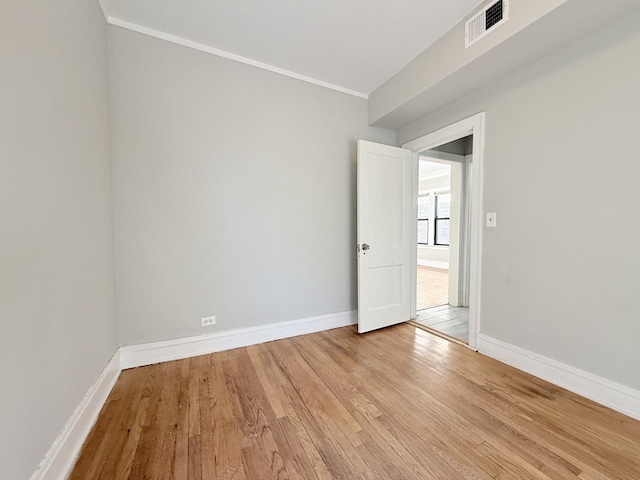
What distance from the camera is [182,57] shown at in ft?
6.76

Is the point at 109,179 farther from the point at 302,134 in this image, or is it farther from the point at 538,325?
the point at 538,325

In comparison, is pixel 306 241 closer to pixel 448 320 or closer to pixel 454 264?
pixel 448 320

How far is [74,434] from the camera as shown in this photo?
1.20m

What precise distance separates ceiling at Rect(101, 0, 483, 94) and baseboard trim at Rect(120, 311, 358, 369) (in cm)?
259

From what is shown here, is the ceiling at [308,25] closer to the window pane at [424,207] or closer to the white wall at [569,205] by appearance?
the white wall at [569,205]

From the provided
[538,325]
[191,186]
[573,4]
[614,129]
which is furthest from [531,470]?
[191,186]

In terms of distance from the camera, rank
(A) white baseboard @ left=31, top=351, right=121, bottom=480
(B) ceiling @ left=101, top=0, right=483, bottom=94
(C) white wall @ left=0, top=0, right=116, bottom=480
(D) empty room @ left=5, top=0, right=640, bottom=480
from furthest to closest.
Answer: (B) ceiling @ left=101, top=0, right=483, bottom=94, (D) empty room @ left=5, top=0, right=640, bottom=480, (A) white baseboard @ left=31, top=351, right=121, bottom=480, (C) white wall @ left=0, top=0, right=116, bottom=480

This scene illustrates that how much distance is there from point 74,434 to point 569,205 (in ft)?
10.7

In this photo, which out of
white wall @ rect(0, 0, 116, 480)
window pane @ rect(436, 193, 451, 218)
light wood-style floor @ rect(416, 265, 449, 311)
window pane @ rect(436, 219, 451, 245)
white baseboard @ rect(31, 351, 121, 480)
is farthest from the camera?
window pane @ rect(436, 219, 451, 245)

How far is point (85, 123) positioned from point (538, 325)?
343 centimetres

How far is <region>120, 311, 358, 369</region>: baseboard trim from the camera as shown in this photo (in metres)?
1.99

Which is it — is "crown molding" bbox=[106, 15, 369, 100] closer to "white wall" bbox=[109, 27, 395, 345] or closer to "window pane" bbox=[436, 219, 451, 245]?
"white wall" bbox=[109, 27, 395, 345]

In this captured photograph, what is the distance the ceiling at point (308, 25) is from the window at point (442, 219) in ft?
18.6

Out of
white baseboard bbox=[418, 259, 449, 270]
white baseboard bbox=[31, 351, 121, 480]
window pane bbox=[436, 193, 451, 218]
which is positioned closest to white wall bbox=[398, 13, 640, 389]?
white baseboard bbox=[31, 351, 121, 480]
